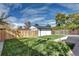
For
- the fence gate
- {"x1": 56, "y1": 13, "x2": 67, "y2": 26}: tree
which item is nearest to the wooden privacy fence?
the fence gate

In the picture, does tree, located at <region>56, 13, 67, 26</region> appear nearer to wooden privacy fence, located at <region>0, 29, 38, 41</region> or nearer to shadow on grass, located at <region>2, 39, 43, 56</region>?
wooden privacy fence, located at <region>0, 29, 38, 41</region>

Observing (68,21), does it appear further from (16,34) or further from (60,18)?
(16,34)

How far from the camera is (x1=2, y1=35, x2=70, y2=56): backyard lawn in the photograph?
1735 millimetres

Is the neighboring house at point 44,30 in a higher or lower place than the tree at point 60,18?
lower

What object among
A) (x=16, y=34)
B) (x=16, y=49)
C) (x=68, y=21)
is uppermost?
(x=68, y=21)

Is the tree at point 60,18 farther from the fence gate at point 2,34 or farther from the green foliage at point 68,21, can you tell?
the fence gate at point 2,34

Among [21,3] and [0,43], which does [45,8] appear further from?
[0,43]

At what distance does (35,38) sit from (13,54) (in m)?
0.23

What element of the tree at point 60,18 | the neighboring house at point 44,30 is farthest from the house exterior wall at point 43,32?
the tree at point 60,18

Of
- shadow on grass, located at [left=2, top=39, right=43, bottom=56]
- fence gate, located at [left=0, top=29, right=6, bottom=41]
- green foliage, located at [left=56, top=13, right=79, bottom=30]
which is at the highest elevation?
green foliage, located at [left=56, top=13, right=79, bottom=30]

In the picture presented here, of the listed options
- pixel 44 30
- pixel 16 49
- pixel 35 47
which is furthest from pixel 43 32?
pixel 16 49

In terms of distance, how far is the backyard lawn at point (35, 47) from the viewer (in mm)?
1735

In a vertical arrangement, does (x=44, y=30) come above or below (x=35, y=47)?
above

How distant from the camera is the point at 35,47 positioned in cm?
175
